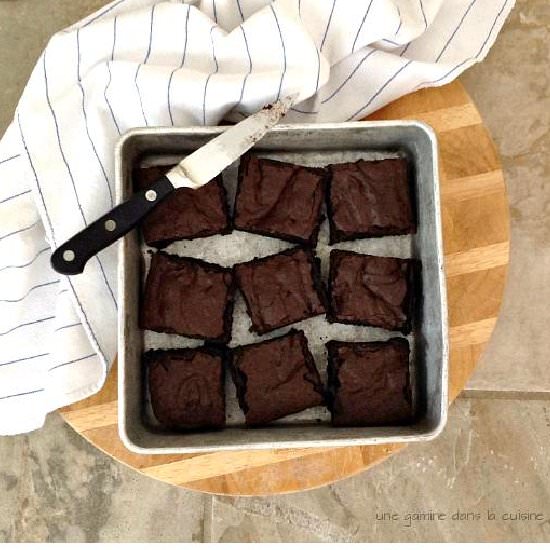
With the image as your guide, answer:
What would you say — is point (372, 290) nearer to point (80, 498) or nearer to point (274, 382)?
point (274, 382)

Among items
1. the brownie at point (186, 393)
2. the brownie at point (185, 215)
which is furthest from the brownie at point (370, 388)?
the brownie at point (185, 215)

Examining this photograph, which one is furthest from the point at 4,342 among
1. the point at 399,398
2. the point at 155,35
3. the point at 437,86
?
the point at 437,86

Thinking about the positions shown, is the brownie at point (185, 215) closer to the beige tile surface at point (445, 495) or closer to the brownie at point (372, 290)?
the brownie at point (372, 290)

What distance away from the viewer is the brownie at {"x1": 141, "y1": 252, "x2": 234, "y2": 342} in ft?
4.24

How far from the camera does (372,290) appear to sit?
4.31ft

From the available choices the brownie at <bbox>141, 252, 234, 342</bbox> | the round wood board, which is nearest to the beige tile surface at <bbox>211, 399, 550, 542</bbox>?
the round wood board

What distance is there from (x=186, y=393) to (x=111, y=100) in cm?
60

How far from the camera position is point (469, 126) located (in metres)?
1.36

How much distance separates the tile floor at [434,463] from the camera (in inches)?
73.2

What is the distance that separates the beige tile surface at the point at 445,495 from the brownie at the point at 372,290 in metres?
0.71

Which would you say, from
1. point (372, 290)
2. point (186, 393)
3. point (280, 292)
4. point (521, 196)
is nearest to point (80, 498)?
point (186, 393)

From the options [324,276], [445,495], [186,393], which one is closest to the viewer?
[186,393]

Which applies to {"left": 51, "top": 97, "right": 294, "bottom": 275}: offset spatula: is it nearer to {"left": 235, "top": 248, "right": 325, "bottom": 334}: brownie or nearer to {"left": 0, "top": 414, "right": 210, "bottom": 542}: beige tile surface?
{"left": 235, "top": 248, "right": 325, "bottom": 334}: brownie

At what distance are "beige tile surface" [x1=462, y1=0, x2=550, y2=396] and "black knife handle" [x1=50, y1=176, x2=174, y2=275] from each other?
3.68 feet
